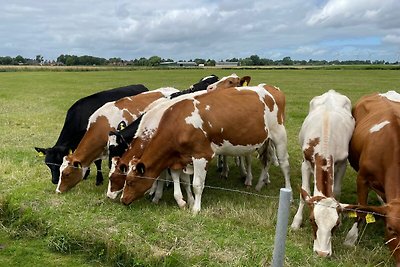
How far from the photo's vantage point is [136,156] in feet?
27.1

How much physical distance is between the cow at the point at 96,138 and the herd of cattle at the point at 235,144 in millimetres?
20

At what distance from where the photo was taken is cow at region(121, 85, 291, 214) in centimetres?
792

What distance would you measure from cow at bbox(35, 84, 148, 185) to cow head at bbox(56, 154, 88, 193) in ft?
1.01

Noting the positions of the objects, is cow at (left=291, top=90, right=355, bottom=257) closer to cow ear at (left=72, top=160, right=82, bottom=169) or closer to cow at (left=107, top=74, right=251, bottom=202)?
cow at (left=107, top=74, right=251, bottom=202)

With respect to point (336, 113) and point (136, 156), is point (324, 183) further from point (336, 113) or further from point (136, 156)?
point (136, 156)

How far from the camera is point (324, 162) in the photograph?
685cm

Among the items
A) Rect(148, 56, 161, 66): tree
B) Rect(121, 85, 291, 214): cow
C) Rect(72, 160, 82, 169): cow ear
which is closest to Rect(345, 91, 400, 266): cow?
Rect(121, 85, 291, 214): cow

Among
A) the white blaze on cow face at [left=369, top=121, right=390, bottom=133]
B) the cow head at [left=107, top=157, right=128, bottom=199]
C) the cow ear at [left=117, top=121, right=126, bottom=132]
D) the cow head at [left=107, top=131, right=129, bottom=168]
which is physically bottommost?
the cow head at [left=107, top=157, right=128, bottom=199]

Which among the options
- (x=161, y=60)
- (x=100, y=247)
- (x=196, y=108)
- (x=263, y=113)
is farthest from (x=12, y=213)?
(x=161, y=60)

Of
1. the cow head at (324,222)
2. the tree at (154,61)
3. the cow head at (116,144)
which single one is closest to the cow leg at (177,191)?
the cow head at (116,144)

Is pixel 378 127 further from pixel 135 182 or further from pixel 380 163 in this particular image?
pixel 135 182

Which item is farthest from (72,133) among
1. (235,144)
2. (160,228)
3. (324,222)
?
(324,222)

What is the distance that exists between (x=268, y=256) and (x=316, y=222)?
792 mm

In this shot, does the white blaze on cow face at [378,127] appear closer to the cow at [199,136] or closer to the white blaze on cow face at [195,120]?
the cow at [199,136]
